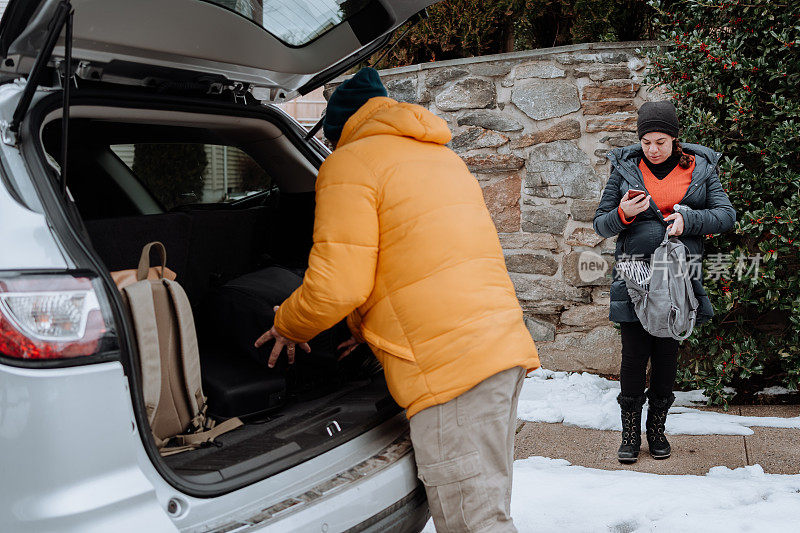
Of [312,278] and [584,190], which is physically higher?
[312,278]

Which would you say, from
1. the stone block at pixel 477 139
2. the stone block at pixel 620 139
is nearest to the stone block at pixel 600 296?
the stone block at pixel 620 139

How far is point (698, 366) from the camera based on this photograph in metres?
4.41

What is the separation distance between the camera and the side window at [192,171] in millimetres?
3314

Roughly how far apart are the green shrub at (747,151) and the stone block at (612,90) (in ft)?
0.90

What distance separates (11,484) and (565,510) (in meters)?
2.34

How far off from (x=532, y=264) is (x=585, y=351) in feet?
2.25

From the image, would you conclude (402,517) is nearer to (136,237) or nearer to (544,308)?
(136,237)

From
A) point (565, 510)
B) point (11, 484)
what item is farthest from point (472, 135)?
point (11, 484)

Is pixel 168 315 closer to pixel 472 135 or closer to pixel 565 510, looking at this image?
pixel 565 510

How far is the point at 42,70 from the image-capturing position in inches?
72.8

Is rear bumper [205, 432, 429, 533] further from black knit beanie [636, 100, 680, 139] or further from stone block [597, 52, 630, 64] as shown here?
stone block [597, 52, 630, 64]

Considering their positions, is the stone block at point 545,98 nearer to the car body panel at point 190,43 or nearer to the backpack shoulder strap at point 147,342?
the car body panel at point 190,43

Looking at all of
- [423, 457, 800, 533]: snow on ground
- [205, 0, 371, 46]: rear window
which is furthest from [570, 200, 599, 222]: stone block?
[205, 0, 371, 46]: rear window

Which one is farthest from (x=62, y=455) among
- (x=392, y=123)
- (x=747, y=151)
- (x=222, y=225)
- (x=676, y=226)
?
(x=747, y=151)
